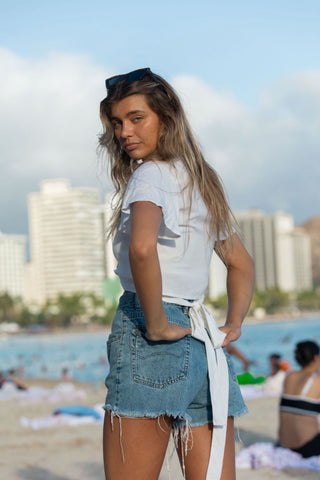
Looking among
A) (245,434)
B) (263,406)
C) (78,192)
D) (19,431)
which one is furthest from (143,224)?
(78,192)

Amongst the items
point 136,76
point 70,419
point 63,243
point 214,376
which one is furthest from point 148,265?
point 63,243

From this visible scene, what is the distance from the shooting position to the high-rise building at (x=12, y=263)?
140 meters

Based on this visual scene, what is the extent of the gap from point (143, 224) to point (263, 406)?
804cm

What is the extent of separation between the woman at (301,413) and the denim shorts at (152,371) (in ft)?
10.9

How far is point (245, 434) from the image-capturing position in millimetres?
6668

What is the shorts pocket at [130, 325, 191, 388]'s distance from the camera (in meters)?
1.60

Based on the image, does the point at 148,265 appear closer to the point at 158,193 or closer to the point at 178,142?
the point at 158,193

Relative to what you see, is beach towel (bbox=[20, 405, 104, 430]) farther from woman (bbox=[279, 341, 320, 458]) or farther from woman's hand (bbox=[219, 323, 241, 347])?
woman's hand (bbox=[219, 323, 241, 347])

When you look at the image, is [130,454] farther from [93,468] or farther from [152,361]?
[93,468]

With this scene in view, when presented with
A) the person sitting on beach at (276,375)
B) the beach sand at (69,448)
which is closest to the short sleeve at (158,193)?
the beach sand at (69,448)

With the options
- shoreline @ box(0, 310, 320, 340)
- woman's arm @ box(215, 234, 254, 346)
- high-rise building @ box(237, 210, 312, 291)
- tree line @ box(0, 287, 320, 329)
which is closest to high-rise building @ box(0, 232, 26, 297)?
tree line @ box(0, 287, 320, 329)

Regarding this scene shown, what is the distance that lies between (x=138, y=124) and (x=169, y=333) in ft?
1.89

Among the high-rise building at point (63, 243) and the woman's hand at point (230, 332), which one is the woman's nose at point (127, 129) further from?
the high-rise building at point (63, 243)

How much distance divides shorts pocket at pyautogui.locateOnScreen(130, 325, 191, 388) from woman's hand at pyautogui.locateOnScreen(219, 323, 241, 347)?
19 cm
